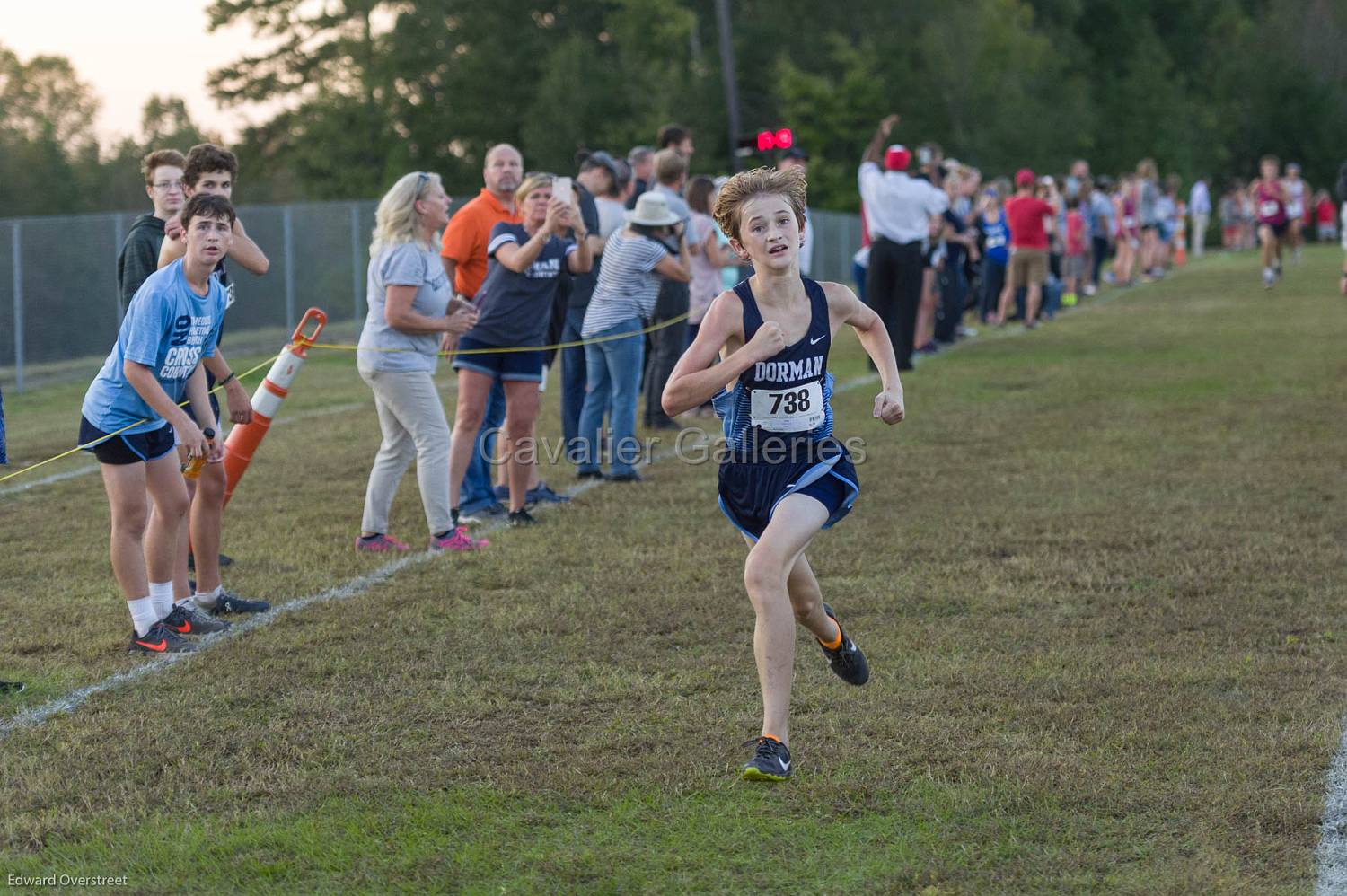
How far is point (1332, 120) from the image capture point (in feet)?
225

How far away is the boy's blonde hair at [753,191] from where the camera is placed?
4.99 meters

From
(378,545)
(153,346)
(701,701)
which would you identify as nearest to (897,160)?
(378,545)

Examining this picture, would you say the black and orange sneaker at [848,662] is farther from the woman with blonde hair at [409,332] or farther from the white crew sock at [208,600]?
the woman with blonde hair at [409,332]

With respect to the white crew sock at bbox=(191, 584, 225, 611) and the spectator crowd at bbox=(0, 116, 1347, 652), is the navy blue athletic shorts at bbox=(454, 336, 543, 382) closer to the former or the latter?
the spectator crowd at bbox=(0, 116, 1347, 652)

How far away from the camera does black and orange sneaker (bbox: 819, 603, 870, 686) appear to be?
5.51m

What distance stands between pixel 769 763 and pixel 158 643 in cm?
294

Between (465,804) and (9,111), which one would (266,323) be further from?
(9,111)

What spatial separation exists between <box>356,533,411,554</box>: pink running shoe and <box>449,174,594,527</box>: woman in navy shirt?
493 mm

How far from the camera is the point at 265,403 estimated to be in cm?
802

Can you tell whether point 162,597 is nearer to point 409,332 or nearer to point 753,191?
point 409,332

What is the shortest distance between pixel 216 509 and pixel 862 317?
3417mm

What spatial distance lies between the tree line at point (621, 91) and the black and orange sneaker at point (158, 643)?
3863 centimetres

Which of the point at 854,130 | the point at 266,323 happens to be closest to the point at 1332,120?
the point at 854,130

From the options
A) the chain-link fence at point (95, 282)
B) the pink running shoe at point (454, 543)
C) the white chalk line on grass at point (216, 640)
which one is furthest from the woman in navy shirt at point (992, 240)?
the pink running shoe at point (454, 543)
